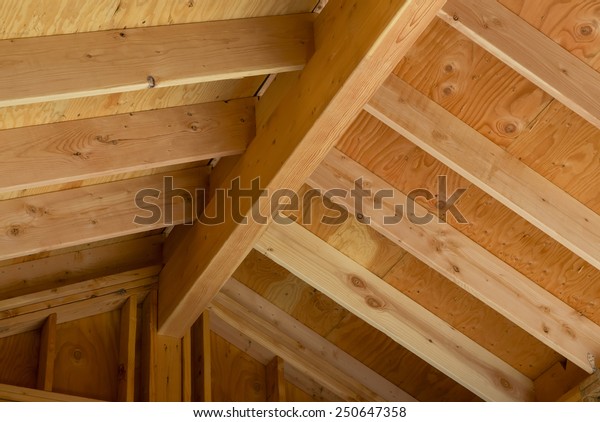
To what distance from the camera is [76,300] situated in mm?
3951

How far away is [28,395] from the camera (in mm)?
3496

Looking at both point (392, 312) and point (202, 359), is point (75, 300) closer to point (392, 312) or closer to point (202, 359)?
point (202, 359)

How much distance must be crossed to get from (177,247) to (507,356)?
1.64 metres

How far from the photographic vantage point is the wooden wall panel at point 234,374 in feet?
14.3

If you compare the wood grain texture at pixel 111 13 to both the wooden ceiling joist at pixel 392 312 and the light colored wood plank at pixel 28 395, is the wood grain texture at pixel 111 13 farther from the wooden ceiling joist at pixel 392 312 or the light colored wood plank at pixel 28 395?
the light colored wood plank at pixel 28 395

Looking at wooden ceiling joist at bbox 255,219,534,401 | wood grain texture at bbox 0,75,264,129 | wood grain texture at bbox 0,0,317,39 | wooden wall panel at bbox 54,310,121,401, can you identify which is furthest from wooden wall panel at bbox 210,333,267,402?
wood grain texture at bbox 0,0,317,39

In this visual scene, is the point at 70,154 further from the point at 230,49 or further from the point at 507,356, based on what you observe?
the point at 507,356

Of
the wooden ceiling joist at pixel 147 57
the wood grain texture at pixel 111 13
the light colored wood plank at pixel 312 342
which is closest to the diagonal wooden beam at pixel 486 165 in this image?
the wooden ceiling joist at pixel 147 57

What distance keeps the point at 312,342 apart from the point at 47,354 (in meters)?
1.35

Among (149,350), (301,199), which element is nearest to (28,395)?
(149,350)

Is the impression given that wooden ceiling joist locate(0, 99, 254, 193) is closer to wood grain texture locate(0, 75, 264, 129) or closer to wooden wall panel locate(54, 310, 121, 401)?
wood grain texture locate(0, 75, 264, 129)

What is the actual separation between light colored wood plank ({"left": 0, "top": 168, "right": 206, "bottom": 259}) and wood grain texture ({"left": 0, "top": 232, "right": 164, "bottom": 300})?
45cm

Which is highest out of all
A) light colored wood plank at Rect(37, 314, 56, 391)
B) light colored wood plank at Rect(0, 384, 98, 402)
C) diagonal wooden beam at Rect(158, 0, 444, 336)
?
diagonal wooden beam at Rect(158, 0, 444, 336)

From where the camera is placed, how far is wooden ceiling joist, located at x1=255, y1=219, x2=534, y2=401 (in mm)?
3850
